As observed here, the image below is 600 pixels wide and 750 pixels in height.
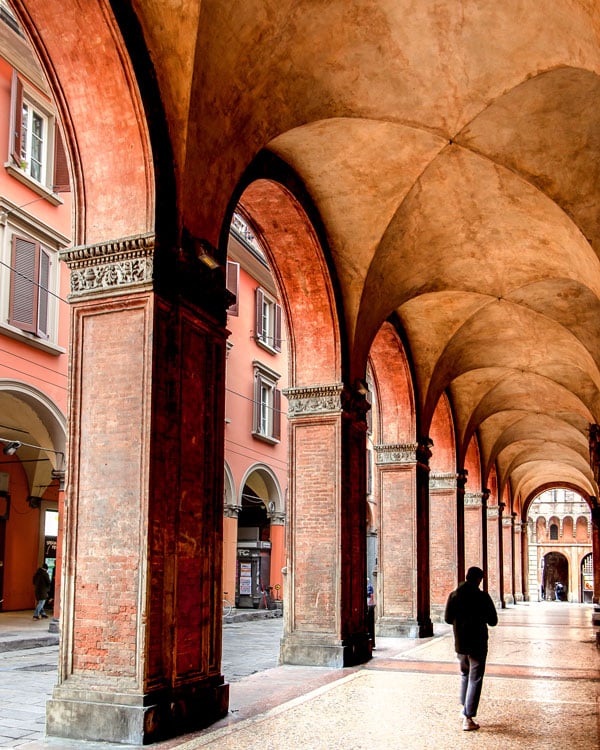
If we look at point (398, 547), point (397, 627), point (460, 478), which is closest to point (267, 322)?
point (460, 478)

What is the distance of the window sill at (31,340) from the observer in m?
14.8

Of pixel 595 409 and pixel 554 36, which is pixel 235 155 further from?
pixel 595 409

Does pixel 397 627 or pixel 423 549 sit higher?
pixel 423 549

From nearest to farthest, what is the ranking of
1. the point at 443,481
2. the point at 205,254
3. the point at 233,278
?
1. the point at 205,254
2. the point at 443,481
3. the point at 233,278

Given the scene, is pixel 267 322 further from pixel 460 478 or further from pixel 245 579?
pixel 460 478

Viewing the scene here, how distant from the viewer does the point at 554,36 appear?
318 inches

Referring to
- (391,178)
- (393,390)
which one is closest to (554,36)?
(391,178)

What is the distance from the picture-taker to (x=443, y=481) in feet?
67.8

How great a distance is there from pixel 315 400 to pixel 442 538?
30.4 ft

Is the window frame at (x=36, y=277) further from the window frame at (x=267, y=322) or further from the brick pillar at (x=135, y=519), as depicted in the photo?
the window frame at (x=267, y=322)

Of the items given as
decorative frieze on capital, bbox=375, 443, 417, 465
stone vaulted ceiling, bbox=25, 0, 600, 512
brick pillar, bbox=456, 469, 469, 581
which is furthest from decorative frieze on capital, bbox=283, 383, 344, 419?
brick pillar, bbox=456, 469, 469, 581

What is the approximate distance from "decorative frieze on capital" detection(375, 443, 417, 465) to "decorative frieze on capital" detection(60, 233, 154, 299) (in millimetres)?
9964

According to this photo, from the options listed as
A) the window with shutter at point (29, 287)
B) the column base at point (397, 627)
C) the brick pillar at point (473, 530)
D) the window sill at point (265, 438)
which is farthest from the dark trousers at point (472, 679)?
the brick pillar at point (473, 530)

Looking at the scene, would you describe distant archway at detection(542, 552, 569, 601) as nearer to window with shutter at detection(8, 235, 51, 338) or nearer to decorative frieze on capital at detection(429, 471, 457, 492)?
decorative frieze on capital at detection(429, 471, 457, 492)
